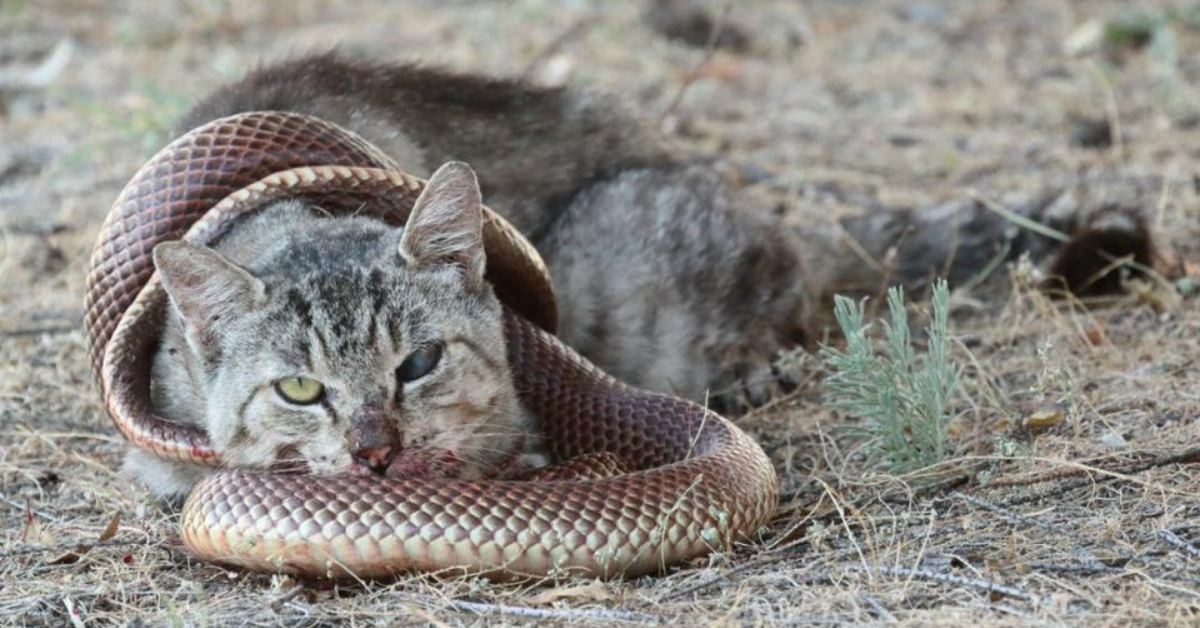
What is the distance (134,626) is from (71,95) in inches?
248

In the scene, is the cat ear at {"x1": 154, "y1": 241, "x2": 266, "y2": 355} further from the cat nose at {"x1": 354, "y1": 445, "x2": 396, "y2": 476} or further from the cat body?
the cat nose at {"x1": 354, "y1": 445, "x2": 396, "y2": 476}

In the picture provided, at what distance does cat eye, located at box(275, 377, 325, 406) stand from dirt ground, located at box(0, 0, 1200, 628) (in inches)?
19.5

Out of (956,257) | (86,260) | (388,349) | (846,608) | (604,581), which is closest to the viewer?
(846,608)

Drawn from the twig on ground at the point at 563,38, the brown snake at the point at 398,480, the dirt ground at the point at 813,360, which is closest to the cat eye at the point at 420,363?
the brown snake at the point at 398,480

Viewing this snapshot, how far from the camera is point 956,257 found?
6.45 metres

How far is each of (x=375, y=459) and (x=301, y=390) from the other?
0.32 m

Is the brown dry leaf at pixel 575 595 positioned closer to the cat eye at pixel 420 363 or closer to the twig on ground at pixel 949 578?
the twig on ground at pixel 949 578

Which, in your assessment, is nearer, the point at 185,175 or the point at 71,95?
the point at 185,175

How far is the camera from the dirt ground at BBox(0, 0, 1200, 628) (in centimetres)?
372

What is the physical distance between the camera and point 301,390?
4.20 m

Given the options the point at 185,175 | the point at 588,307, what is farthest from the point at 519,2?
the point at 185,175

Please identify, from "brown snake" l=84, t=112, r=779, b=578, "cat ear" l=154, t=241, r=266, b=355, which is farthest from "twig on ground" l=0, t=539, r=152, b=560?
"cat ear" l=154, t=241, r=266, b=355

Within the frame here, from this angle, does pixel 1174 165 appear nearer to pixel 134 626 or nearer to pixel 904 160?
pixel 904 160

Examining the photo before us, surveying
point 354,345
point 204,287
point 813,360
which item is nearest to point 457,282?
point 354,345
